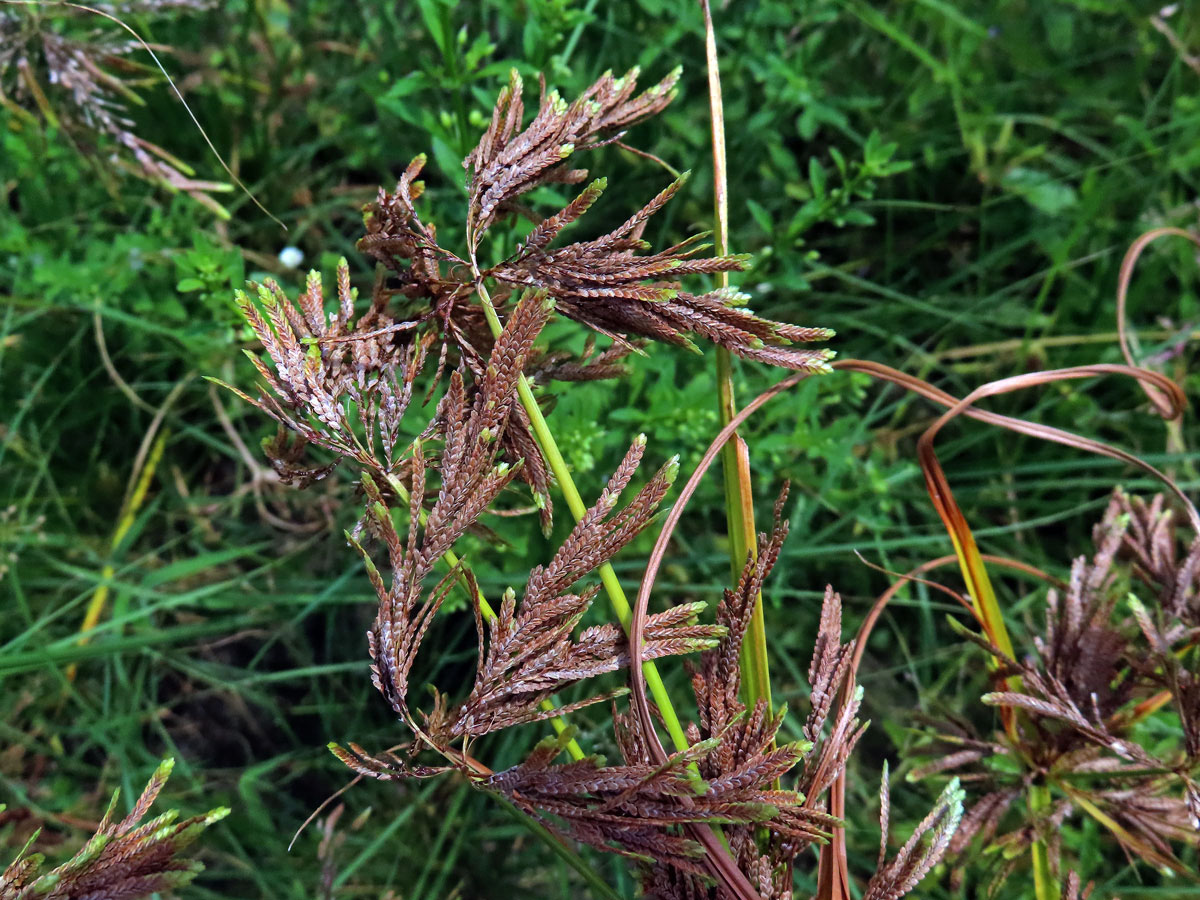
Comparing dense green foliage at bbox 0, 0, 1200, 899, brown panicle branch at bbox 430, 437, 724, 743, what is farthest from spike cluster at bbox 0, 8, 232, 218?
brown panicle branch at bbox 430, 437, 724, 743

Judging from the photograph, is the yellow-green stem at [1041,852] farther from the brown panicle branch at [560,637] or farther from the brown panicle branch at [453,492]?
the brown panicle branch at [453,492]

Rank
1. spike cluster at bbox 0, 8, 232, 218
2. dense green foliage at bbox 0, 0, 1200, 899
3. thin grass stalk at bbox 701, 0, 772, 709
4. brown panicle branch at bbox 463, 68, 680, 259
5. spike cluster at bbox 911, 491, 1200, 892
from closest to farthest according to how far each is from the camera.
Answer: brown panicle branch at bbox 463, 68, 680, 259 < thin grass stalk at bbox 701, 0, 772, 709 < spike cluster at bbox 911, 491, 1200, 892 < spike cluster at bbox 0, 8, 232, 218 < dense green foliage at bbox 0, 0, 1200, 899

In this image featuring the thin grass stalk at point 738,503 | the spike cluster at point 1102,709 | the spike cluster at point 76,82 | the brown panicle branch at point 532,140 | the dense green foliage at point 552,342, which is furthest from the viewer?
the dense green foliage at point 552,342

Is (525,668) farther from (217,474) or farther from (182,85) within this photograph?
(182,85)

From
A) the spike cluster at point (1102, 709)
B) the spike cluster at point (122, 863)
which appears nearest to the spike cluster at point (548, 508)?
the spike cluster at point (122, 863)

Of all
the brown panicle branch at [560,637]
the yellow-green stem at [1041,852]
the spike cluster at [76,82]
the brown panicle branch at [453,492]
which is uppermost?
the spike cluster at [76,82]

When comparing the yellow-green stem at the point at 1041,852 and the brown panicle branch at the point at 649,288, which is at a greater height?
the brown panicle branch at the point at 649,288

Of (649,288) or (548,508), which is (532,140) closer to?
(649,288)

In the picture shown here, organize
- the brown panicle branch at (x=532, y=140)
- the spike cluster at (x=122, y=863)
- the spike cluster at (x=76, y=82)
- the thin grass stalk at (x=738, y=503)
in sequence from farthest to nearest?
the spike cluster at (x=76, y=82)
the thin grass stalk at (x=738, y=503)
the brown panicle branch at (x=532, y=140)
the spike cluster at (x=122, y=863)

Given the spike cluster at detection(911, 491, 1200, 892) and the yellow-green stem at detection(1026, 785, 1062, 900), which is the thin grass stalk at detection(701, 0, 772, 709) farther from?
the yellow-green stem at detection(1026, 785, 1062, 900)

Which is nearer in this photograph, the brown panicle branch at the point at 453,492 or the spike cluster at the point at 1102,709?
the brown panicle branch at the point at 453,492
